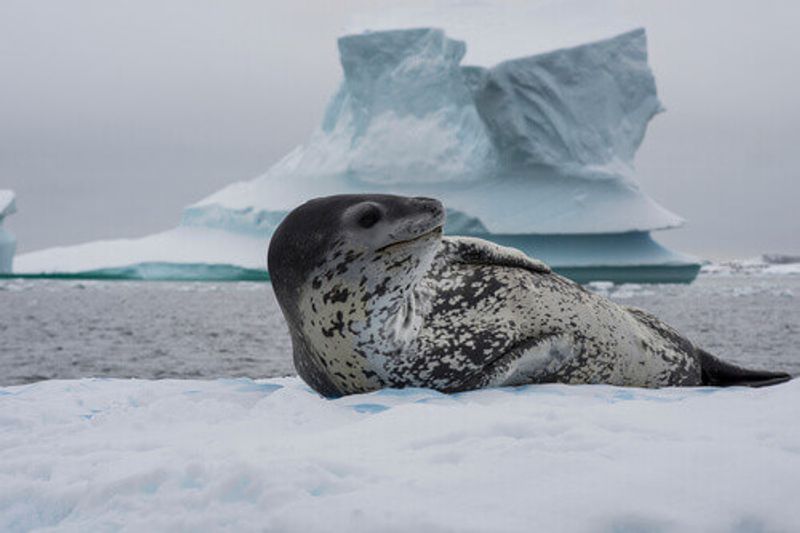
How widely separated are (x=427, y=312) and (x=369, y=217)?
45 centimetres

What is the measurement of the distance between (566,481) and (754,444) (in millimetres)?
424

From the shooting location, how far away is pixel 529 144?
72.4 ft

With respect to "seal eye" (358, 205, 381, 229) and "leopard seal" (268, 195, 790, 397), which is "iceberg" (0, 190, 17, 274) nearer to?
"leopard seal" (268, 195, 790, 397)

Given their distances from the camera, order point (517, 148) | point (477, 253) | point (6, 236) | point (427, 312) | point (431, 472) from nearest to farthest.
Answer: point (431, 472) < point (427, 312) < point (477, 253) < point (517, 148) < point (6, 236)

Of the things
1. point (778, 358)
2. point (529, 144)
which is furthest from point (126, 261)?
point (778, 358)

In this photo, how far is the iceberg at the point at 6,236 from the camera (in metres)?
27.6

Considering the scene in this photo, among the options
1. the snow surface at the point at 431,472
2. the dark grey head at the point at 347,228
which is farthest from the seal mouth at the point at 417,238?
the snow surface at the point at 431,472

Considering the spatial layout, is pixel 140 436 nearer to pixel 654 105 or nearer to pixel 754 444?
pixel 754 444

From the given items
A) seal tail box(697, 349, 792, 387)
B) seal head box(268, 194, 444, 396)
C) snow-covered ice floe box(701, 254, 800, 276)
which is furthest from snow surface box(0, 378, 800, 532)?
snow-covered ice floe box(701, 254, 800, 276)

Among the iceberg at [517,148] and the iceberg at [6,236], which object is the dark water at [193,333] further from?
the iceberg at [6,236]

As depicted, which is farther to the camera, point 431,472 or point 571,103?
point 571,103

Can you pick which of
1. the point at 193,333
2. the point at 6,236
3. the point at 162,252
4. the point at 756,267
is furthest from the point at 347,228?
the point at 756,267

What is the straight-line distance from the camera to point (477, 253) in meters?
2.97

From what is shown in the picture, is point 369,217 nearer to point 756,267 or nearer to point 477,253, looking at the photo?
point 477,253
